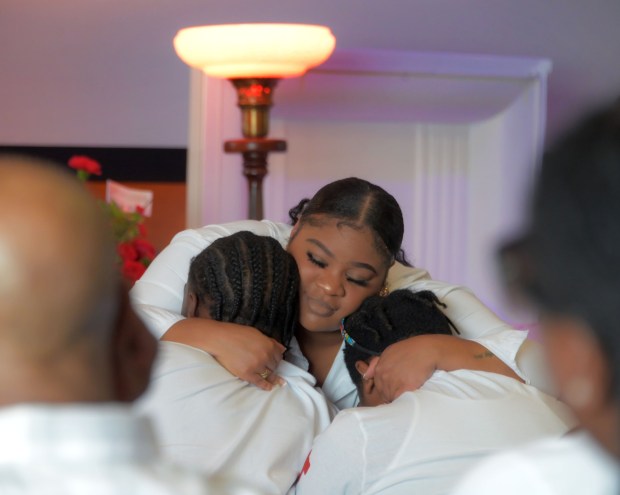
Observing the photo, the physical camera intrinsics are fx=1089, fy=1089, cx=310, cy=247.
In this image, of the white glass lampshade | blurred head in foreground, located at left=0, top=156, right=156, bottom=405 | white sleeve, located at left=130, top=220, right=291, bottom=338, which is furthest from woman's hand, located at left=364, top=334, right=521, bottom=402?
the white glass lampshade

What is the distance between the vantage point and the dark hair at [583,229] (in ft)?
2.00

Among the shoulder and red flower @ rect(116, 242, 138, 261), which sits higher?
A: the shoulder

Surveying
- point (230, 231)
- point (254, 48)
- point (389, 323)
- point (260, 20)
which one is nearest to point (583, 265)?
point (389, 323)

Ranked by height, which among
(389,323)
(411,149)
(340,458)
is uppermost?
(411,149)

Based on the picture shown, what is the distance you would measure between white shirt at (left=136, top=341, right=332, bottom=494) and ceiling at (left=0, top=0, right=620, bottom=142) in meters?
1.75

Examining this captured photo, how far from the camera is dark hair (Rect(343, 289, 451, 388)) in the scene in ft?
5.48

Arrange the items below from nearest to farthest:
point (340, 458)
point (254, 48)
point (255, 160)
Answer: point (340, 458) → point (254, 48) → point (255, 160)

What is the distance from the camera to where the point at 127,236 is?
231 cm

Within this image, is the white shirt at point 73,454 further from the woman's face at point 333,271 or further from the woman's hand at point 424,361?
the woman's face at point 333,271

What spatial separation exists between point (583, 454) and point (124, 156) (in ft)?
8.46

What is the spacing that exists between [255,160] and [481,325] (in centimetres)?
116

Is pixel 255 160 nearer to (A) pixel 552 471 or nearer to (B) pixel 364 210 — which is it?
(B) pixel 364 210

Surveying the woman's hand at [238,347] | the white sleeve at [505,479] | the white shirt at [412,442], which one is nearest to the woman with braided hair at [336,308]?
the woman's hand at [238,347]

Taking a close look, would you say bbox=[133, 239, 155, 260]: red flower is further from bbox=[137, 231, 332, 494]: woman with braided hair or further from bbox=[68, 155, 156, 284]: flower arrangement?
bbox=[137, 231, 332, 494]: woman with braided hair
